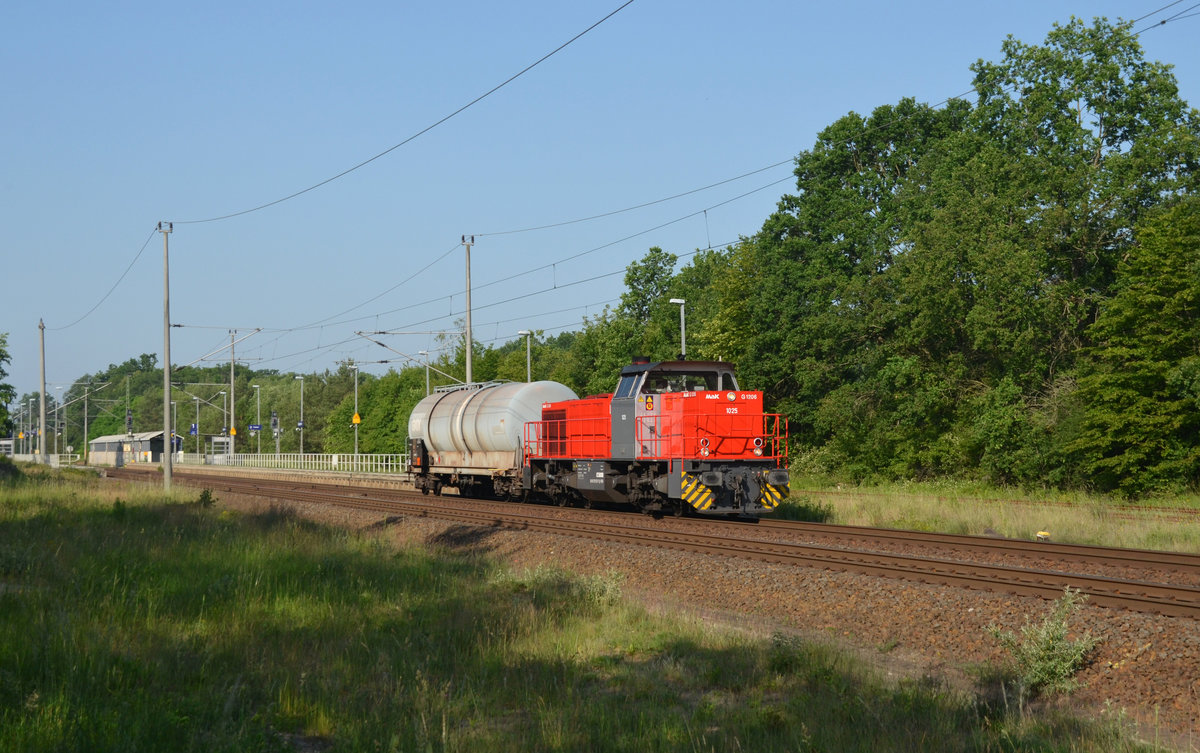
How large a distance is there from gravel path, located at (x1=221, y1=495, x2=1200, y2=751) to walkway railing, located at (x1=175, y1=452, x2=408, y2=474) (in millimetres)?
31809

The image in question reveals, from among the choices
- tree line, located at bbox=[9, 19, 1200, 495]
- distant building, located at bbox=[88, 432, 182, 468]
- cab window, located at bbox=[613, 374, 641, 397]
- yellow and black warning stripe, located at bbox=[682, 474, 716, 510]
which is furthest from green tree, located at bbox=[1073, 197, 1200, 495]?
distant building, located at bbox=[88, 432, 182, 468]

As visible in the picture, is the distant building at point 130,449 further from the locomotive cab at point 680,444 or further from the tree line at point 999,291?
the locomotive cab at point 680,444

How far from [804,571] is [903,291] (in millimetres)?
25421

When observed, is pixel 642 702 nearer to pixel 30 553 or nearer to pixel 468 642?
pixel 468 642

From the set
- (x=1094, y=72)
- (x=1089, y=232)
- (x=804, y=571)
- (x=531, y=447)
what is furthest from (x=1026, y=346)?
(x=804, y=571)

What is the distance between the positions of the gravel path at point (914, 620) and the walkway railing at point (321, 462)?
3181 cm

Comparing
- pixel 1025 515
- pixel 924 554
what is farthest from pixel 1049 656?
pixel 1025 515

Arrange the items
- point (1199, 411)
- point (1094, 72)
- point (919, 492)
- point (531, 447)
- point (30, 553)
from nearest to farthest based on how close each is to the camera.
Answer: point (30, 553), point (1199, 411), point (531, 447), point (919, 492), point (1094, 72)

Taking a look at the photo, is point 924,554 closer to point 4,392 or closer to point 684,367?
point 684,367

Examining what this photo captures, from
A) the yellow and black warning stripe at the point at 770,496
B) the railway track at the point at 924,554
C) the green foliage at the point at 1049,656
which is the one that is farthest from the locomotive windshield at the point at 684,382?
the green foliage at the point at 1049,656

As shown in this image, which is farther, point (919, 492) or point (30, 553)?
point (919, 492)

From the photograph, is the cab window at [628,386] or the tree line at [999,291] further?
the tree line at [999,291]

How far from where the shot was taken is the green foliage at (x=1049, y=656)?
855cm

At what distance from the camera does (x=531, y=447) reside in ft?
92.9
